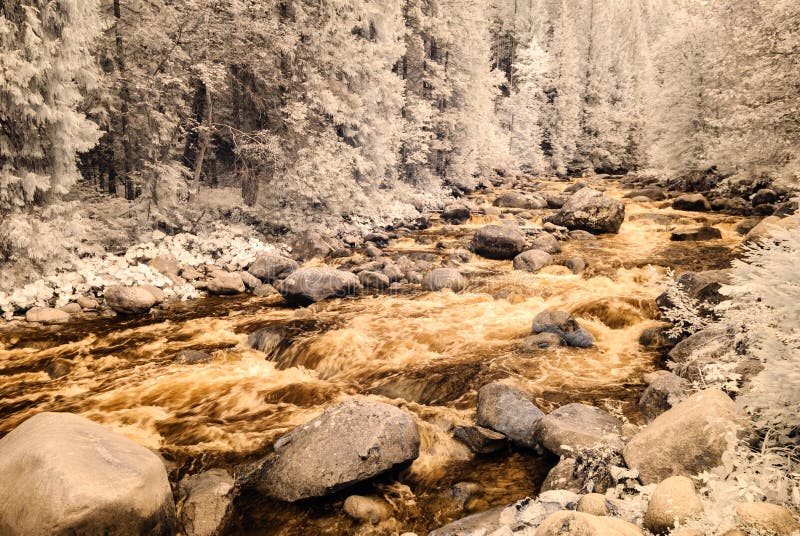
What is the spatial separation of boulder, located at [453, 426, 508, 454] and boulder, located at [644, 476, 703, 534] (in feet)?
7.79

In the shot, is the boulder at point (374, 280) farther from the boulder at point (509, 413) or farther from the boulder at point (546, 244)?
the boulder at point (509, 413)

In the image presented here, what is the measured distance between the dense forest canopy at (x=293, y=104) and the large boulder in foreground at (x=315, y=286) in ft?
17.1

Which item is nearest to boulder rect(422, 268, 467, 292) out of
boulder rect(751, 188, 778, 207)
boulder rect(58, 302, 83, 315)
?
boulder rect(58, 302, 83, 315)

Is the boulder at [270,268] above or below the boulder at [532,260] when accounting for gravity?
below

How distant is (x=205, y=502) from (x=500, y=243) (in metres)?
11.3

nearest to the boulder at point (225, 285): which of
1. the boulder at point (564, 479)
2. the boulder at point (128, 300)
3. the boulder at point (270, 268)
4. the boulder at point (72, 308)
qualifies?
the boulder at point (270, 268)

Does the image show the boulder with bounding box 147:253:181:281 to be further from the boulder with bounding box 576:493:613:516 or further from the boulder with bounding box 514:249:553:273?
the boulder with bounding box 576:493:613:516

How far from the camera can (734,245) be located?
12.7 meters

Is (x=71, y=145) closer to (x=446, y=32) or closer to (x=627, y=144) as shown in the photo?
(x=446, y=32)

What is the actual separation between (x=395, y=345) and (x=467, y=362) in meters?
1.44

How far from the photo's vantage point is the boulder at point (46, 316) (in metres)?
9.02

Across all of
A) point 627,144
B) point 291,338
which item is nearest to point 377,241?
point 291,338

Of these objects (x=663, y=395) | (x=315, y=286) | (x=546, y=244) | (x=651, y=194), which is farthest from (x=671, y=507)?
(x=651, y=194)

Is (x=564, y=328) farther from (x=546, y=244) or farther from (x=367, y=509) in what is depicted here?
(x=546, y=244)
